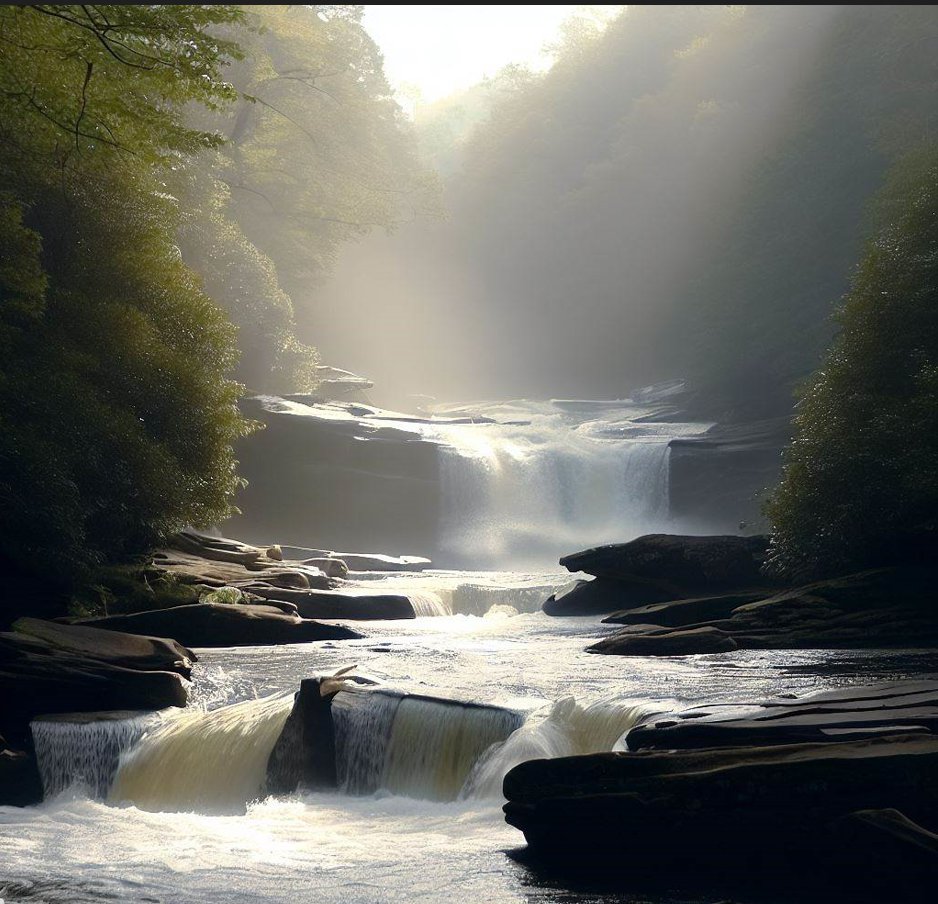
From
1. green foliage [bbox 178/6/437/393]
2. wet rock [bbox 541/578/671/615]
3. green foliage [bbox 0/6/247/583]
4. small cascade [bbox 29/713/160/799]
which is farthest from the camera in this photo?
green foliage [bbox 178/6/437/393]

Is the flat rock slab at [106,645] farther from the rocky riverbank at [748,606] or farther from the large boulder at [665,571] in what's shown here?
the large boulder at [665,571]

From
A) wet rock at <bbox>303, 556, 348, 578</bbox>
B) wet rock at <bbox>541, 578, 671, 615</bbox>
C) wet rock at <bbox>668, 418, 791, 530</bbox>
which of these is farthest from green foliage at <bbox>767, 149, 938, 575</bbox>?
wet rock at <bbox>668, 418, 791, 530</bbox>

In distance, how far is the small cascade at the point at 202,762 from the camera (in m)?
12.0

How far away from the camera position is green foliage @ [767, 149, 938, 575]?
1817cm

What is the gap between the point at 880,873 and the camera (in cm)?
766

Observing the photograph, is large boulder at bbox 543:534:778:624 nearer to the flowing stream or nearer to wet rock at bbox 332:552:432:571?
the flowing stream

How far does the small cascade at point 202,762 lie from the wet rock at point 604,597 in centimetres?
1134

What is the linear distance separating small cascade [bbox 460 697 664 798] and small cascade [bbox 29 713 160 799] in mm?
4100

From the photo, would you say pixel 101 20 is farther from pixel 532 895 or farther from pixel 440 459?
pixel 440 459

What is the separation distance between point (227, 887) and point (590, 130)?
69.5m

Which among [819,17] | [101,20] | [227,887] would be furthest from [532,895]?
[819,17]

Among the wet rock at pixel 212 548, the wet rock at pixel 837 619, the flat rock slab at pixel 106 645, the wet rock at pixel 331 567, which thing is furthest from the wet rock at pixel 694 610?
the wet rock at pixel 331 567

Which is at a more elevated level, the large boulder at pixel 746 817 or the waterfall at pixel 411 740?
the waterfall at pixel 411 740

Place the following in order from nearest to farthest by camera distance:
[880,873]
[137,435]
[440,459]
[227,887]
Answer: [880,873]
[227,887]
[137,435]
[440,459]
